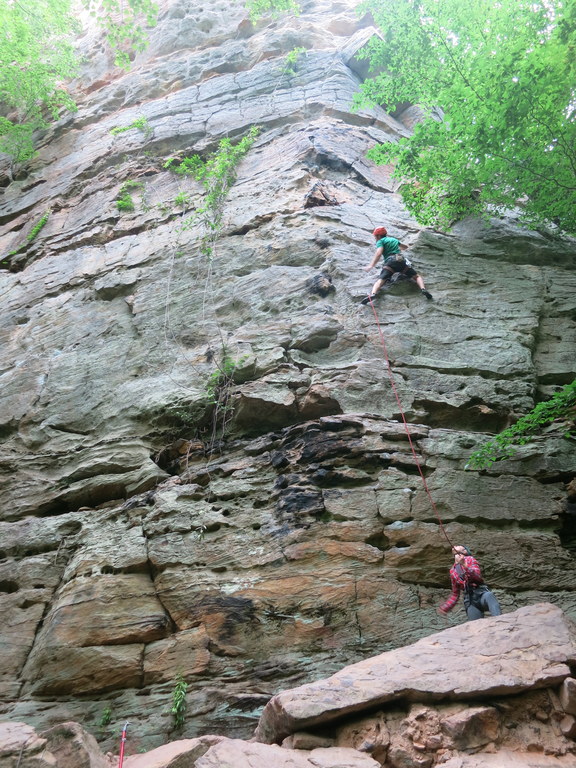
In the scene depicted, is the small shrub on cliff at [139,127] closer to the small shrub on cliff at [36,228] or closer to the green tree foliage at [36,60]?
the green tree foliage at [36,60]

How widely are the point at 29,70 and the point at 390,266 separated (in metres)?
14.0

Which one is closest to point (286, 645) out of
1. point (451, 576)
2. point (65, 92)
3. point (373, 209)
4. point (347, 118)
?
point (451, 576)

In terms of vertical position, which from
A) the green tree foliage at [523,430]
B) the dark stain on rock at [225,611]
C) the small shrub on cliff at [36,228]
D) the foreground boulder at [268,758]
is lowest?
the dark stain on rock at [225,611]

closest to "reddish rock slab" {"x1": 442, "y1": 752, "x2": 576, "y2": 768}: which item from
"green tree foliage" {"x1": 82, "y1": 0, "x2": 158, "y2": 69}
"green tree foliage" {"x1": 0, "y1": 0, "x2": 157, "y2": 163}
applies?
"green tree foliage" {"x1": 82, "y1": 0, "x2": 158, "y2": 69}

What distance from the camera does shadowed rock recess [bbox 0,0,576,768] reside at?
3836 mm

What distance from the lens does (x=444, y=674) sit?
3.81m

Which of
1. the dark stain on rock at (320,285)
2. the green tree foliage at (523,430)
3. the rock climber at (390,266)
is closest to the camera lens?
the green tree foliage at (523,430)

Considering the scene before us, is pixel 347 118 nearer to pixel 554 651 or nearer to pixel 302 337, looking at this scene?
pixel 302 337

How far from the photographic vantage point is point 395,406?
6.73 metres

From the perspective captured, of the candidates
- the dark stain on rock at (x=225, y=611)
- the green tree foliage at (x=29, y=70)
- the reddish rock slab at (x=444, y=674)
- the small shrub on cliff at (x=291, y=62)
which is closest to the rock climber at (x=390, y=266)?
the dark stain on rock at (x=225, y=611)

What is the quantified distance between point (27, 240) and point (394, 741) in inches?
457

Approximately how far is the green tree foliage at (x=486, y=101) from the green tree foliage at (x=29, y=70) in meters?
10.6

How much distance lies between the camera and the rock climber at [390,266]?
7984 millimetres

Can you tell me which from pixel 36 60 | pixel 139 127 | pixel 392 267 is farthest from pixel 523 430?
pixel 36 60
